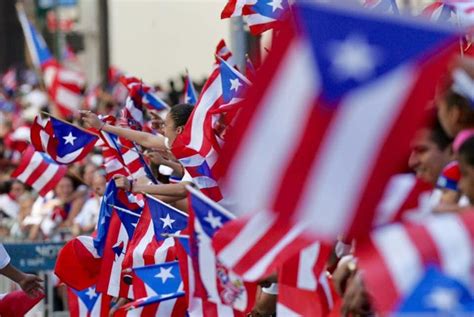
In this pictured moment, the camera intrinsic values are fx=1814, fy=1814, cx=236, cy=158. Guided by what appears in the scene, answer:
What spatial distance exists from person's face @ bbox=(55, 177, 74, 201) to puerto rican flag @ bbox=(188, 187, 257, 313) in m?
11.1

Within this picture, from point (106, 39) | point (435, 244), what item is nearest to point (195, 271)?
point (435, 244)

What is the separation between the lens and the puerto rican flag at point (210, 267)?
870 cm

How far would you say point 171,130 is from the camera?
12.5 metres

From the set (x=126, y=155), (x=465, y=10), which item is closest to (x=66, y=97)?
(x=126, y=155)

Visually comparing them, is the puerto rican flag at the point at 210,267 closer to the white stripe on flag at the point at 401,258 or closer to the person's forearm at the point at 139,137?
the white stripe on flag at the point at 401,258

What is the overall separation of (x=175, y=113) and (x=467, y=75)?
221 inches

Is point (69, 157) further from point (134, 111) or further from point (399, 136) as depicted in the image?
point (399, 136)

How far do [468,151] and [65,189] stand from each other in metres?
13.2

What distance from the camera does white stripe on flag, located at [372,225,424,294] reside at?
20.3ft

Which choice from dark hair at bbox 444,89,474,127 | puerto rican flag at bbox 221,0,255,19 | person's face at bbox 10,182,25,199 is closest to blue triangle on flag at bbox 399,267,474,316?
dark hair at bbox 444,89,474,127

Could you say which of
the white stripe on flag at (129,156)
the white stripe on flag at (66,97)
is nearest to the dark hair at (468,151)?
the white stripe on flag at (129,156)

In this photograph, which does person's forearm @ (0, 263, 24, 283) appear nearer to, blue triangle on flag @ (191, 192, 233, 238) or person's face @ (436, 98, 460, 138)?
blue triangle on flag @ (191, 192, 233, 238)

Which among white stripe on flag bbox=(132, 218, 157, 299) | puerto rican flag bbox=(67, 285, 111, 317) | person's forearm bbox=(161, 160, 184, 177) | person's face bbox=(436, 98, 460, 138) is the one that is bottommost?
puerto rican flag bbox=(67, 285, 111, 317)

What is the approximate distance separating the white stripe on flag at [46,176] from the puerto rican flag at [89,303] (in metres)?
3.32
